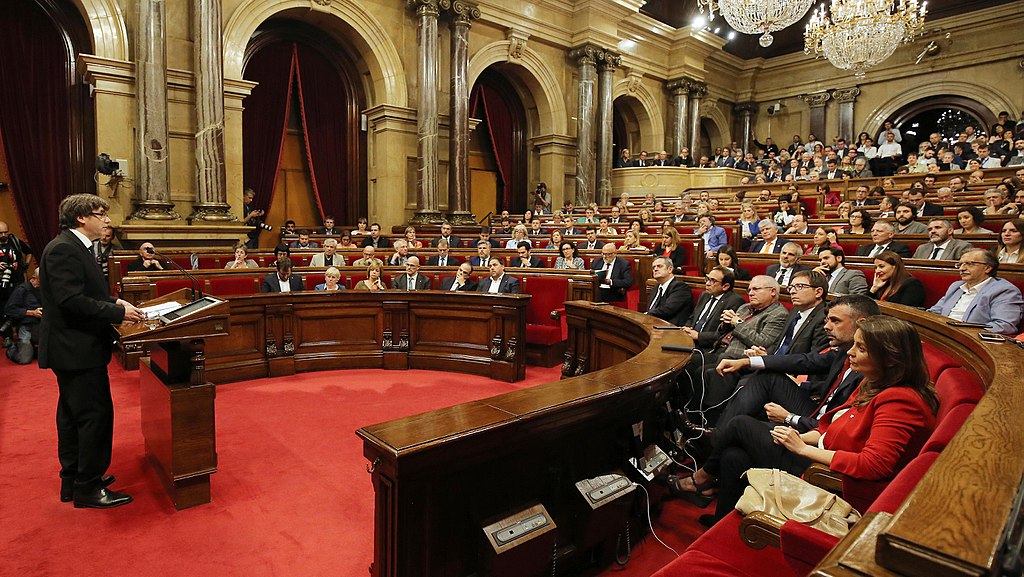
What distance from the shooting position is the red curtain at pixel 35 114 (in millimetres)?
7906

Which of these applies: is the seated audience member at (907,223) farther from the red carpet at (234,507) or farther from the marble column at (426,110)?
the marble column at (426,110)

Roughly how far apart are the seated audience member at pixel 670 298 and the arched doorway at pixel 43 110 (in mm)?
8185

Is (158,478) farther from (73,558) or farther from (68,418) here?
Result: (73,558)

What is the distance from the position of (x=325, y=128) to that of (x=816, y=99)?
526 inches

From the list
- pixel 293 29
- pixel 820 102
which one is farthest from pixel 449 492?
pixel 820 102

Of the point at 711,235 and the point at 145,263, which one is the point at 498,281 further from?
the point at 145,263

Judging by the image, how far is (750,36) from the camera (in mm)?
17328

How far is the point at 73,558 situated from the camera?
2211mm

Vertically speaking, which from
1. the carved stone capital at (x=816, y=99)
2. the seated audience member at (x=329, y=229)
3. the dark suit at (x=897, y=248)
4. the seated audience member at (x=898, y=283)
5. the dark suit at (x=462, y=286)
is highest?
the carved stone capital at (x=816, y=99)

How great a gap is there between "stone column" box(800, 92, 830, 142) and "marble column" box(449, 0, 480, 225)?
10.7 meters

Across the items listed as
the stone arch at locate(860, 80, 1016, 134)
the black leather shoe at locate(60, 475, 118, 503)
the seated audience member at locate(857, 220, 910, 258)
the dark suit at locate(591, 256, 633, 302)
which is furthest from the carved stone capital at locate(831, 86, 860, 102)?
the black leather shoe at locate(60, 475, 118, 503)

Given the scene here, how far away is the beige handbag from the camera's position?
4.85 feet

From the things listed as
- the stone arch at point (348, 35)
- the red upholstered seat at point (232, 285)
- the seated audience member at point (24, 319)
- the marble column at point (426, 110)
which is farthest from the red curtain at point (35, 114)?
the marble column at point (426, 110)

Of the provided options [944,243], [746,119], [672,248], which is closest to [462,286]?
[672,248]
